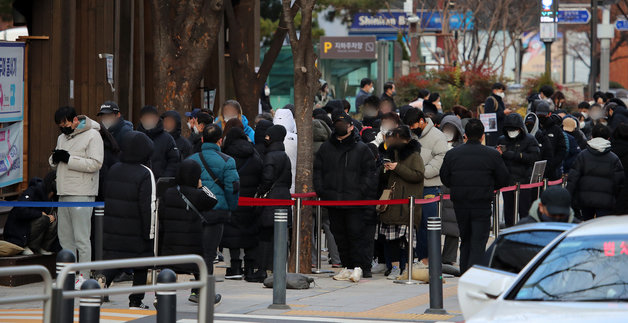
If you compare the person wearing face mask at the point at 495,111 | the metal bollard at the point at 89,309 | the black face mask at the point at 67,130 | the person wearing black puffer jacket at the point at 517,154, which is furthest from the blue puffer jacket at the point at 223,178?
the person wearing face mask at the point at 495,111

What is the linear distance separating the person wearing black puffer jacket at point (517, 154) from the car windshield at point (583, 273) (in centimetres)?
1003

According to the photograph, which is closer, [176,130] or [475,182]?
[475,182]

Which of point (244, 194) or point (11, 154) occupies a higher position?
point (11, 154)

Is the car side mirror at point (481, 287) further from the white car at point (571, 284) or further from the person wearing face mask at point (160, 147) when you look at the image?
the person wearing face mask at point (160, 147)

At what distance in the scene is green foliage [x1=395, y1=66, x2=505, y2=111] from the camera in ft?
100

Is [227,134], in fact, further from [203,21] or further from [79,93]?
[79,93]

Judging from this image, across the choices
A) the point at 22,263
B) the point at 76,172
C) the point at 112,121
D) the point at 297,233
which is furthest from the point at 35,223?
the point at 297,233

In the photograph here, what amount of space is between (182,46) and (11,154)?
121 inches

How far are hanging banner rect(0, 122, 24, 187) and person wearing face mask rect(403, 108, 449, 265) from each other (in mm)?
5065

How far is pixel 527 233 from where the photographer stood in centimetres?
855

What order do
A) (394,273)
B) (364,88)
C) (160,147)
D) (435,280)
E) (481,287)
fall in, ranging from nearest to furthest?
1. (481,287)
2. (435,280)
3. (160,147)
4. (394,273)
5. (364,88)

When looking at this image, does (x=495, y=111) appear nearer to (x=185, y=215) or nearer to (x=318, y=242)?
(x=318, y=242)

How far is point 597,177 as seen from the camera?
49.3 ft

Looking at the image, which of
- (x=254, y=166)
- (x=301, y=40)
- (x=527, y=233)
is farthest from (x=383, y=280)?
(x=527, y=233)
